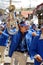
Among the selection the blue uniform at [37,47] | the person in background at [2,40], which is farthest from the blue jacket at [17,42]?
the blue uniform at [37,47]

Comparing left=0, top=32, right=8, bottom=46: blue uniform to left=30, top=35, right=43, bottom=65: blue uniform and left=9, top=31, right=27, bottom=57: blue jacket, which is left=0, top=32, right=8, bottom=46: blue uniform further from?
left=30, top=35, right=43, bottom=65: blue uniform

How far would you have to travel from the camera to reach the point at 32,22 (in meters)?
9.13

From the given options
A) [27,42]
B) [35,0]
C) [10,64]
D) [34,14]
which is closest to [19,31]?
[27,42]

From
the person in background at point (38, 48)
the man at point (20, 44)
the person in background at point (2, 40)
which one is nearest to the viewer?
the person in background at point (38, 48)

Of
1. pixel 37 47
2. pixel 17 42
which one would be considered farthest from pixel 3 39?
pixel 37 47

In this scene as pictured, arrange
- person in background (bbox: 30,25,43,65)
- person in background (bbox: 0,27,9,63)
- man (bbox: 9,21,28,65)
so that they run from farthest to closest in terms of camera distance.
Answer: person in background (bbox: 0,27,9,63) → man (bbox: 9,21,28,65) → person in background (bbox: 30,25,43,65)

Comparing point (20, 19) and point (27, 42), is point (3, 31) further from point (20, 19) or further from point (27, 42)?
point (27, 42)

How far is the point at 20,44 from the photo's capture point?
25.1 ft

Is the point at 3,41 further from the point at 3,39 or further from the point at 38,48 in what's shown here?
the point at 38,48

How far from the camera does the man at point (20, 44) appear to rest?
7.59 meters

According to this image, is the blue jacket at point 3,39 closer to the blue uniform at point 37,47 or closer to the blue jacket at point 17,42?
the blue jacket at point 17,42

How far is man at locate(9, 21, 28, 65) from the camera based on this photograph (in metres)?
7.59

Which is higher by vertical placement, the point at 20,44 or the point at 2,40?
the point at 20,44

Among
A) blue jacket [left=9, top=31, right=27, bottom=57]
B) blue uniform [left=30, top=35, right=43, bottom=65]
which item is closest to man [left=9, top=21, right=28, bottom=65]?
blue jacket [left=9, top=31, right=27, bottom=57]
